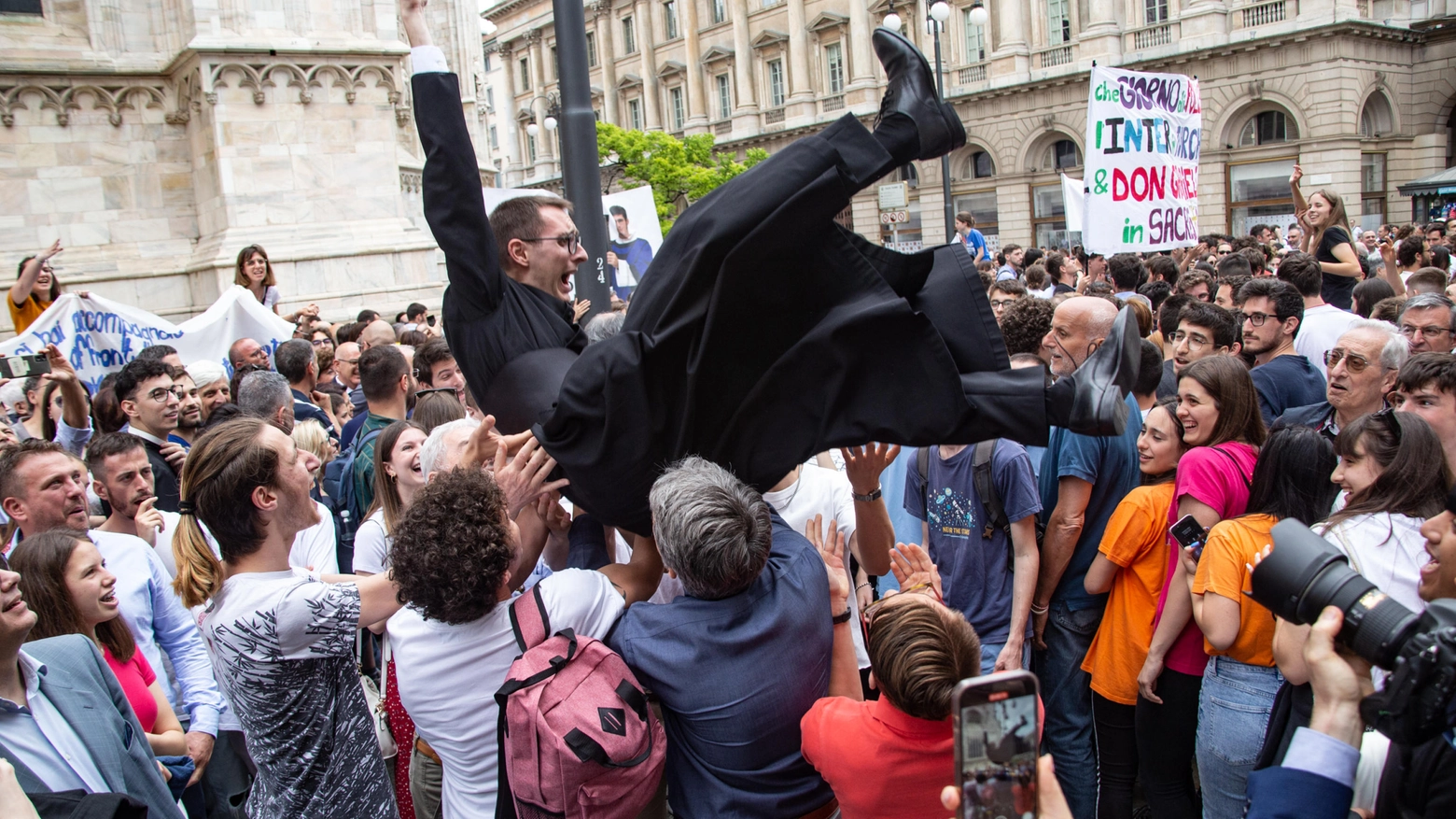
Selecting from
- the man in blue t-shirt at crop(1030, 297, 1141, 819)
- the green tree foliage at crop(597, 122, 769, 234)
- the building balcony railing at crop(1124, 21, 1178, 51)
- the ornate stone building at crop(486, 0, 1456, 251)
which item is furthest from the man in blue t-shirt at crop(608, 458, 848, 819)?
the green tree foliage at crop(597, 122, 769, 234)

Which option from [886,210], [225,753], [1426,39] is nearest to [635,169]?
[886,210]

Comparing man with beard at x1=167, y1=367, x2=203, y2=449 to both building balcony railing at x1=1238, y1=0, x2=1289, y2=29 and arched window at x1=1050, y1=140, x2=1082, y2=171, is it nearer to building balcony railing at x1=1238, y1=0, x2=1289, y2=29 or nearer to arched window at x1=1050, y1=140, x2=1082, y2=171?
building balcony railing at x1=1238, y1=0, x2=1289, y2=29

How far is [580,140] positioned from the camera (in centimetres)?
603

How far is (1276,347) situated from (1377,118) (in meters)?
32.1

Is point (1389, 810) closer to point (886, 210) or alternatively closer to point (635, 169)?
point (886, 210)

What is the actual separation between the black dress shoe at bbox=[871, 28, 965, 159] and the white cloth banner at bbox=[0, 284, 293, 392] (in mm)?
6213

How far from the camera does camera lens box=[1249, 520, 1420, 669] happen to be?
1.59 meters

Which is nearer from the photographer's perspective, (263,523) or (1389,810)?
(1389,810)

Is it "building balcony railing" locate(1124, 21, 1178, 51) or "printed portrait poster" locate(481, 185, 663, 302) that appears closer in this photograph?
Result: "printed portrait poster" locate(481, 185, 663, 302)

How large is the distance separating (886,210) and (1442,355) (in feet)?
51.9

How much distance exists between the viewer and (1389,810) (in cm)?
176

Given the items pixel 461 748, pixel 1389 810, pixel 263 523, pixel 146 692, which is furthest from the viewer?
pixel 146 692

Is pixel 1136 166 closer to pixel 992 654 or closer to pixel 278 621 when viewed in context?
pixel 992 654

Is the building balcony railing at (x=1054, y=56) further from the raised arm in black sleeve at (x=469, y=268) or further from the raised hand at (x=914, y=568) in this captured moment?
the raised hand at (x=914, y=568)
